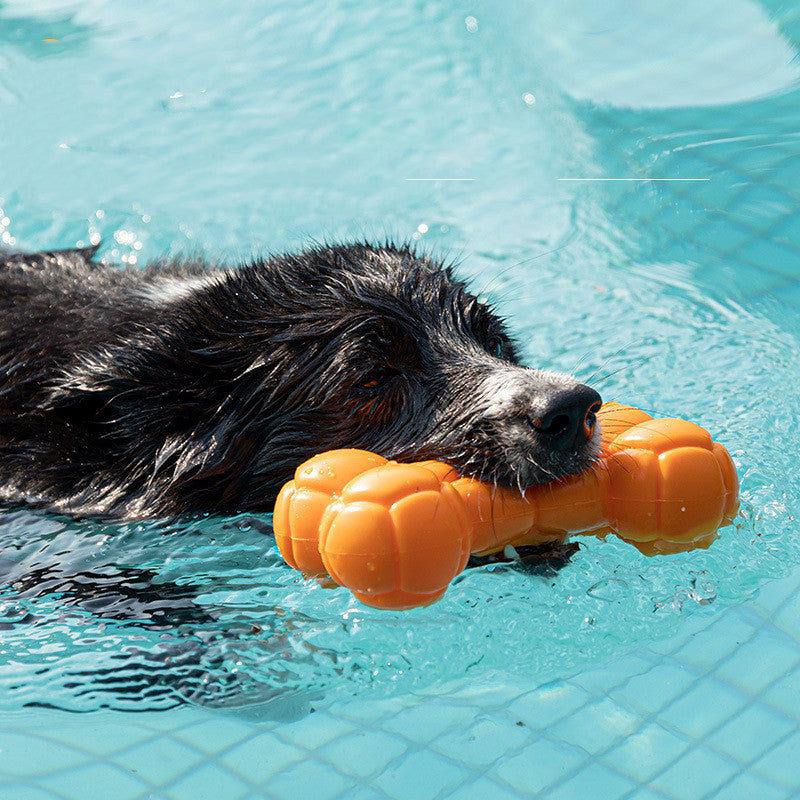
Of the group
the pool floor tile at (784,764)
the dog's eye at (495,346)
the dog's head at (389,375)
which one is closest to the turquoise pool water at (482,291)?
the pool floor tile at (784,764)

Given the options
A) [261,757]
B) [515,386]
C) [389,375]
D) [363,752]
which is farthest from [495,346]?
[261,757]

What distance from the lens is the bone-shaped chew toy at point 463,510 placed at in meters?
2.95

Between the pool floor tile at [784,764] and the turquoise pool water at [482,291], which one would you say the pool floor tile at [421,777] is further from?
the pool floor tile at [784,764]

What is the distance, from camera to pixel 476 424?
138 inches

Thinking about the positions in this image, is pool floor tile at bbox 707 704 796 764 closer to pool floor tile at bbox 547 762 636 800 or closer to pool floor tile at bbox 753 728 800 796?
pool floor tile at bbox 753 728 800 796

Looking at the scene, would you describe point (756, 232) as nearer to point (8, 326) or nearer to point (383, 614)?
point (383, 614)

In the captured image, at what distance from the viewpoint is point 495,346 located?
13.9 ft

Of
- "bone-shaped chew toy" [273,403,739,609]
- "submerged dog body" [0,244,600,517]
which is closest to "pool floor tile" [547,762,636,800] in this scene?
"bone-shaped chew toy" [273,403,739,609]

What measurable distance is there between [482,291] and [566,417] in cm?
167

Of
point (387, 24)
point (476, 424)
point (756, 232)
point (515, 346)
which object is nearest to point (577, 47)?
point (387, 24)

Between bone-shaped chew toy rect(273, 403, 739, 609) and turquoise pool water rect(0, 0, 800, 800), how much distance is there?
52 centimetres

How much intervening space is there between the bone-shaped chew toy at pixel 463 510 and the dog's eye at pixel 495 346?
82 cm

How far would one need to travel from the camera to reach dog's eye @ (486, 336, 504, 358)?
418 cm

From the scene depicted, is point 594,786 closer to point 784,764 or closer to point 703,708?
point 703,708
